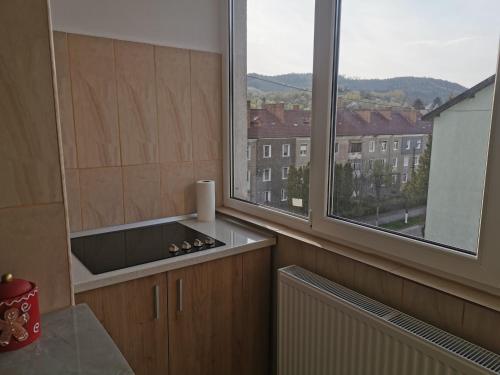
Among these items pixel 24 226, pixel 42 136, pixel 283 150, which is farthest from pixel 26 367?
pixel 283 150

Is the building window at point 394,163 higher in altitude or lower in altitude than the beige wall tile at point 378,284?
higher

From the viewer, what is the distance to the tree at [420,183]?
1305 millimetres

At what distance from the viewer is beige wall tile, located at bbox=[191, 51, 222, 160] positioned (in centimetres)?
212

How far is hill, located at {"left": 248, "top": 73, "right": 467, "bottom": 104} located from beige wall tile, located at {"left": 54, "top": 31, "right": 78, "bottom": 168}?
94 cm

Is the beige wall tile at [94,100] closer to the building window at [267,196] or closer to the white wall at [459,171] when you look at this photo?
the building window at [267,196]

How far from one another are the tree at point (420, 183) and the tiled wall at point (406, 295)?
0.28 metres

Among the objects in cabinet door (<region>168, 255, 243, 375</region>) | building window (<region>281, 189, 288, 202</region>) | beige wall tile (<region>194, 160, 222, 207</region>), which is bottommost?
cabinet door (<region>168, 255, 243, 375</region>)

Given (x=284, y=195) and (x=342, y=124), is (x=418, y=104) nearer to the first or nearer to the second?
(x=342, y=124)

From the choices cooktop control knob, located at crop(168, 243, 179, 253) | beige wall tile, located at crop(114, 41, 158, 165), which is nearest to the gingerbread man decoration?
cooktop control knob, located at crop(168, 243, 179, 253)

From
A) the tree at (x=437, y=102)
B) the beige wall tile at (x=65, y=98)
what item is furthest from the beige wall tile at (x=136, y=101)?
the tree at (x=437, y=102)

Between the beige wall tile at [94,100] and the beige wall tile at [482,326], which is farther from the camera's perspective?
the beige wall tile at [94,100]

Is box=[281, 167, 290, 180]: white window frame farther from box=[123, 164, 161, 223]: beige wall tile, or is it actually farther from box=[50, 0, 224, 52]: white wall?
box=[50, 0, 224, 52]: white wall

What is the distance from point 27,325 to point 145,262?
27.4 inches

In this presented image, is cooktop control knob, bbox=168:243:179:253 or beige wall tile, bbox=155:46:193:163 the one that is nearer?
cooktop control knob, bbox=168:243:179:253
